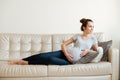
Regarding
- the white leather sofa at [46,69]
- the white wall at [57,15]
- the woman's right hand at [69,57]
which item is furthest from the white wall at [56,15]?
the woman's right hand at [69,57]

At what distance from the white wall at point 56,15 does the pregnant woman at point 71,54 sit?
0.80 meters

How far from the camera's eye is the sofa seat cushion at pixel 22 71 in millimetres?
2832

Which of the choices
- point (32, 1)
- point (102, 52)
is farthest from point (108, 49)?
point (32, 1)


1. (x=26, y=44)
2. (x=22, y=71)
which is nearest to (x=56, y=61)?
(x=22, y=71)

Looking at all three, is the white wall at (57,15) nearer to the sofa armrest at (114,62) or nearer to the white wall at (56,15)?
the white wall at (56,15)

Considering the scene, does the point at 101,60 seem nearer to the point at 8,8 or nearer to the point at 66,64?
the point at 66,64

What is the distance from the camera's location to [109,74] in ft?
10.0

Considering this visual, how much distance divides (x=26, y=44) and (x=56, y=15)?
0.83m

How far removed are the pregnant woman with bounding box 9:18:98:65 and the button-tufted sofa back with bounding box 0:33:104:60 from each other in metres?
0.37

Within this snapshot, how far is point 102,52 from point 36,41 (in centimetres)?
112

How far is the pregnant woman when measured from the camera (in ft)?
10.1

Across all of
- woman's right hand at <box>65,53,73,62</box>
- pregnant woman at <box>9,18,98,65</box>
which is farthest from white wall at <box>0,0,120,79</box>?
woman's right hand at <box>65,53,73,62</box>

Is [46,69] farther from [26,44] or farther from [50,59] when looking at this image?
[26,44]

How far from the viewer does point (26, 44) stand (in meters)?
3.56
